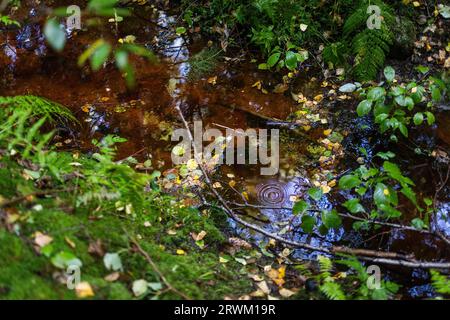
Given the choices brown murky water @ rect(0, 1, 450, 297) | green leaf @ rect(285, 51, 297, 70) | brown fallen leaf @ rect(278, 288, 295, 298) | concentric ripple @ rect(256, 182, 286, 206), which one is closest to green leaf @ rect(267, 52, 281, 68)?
green leaf @ rect(285, 51, 297, 70)

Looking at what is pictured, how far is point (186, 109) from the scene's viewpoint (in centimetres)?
470

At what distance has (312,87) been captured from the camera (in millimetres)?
4891

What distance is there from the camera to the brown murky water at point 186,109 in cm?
360

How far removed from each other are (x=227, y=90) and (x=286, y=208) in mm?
1952

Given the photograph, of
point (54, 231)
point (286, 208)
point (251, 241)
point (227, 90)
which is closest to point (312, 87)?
point (227, 90)

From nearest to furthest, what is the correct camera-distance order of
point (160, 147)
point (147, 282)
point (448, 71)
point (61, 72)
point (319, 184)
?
point (147, 282) → point (319, 184) → point (160, 147) → point (448, 71) → point (61, 72)

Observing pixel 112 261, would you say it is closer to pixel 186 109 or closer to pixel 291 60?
pixel 186 109

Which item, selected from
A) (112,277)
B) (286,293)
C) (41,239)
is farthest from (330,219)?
(41,239)

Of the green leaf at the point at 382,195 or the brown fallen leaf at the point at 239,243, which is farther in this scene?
the brown fallen leaf at the point at 239,243

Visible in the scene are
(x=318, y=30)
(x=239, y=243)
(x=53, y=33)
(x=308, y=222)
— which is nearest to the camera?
(x=53, y=33)

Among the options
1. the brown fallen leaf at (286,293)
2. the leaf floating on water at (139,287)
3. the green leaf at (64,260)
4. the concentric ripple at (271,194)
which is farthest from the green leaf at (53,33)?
the concentric ripple at (271,194)

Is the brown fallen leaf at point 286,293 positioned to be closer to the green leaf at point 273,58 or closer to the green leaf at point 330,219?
the green leaf at point 330,219

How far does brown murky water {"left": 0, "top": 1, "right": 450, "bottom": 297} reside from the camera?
360 cm
